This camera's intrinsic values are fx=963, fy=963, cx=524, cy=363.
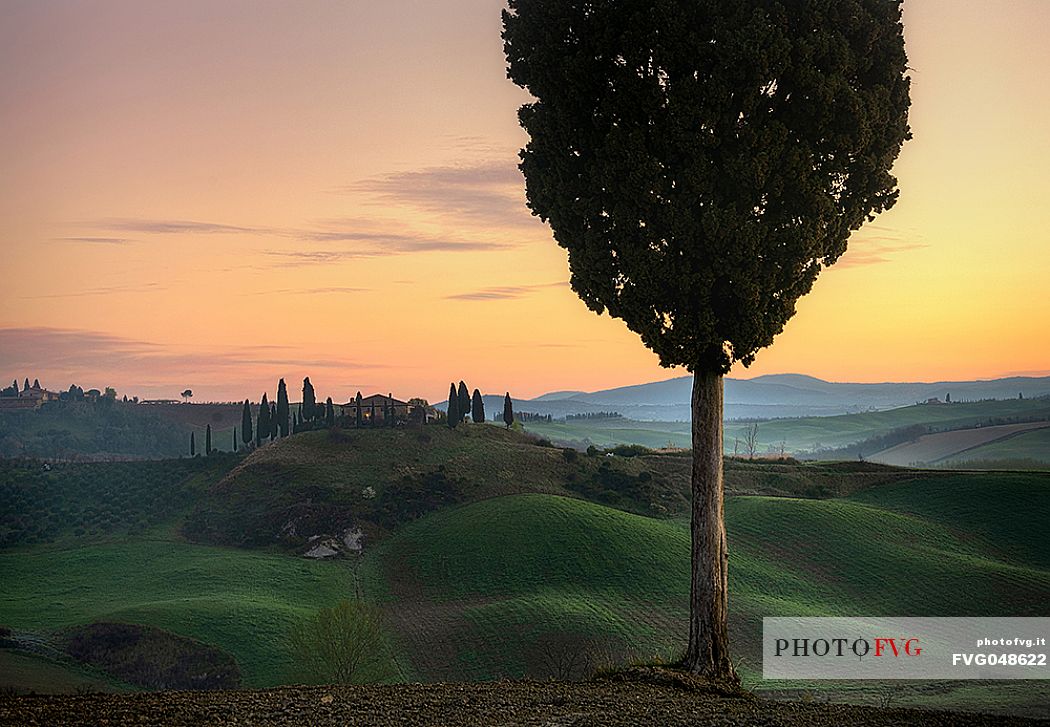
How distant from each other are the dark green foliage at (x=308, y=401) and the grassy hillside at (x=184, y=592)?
87.6 feet

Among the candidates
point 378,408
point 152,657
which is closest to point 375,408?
point 378,408

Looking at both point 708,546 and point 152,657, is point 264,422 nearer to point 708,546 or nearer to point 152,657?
point 152,657

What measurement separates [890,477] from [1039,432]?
63842 mm

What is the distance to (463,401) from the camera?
306 ft

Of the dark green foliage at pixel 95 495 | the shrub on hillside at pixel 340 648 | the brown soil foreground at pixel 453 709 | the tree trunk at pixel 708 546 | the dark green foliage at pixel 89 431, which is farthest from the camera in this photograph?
the dark green foliage at pixel 89 431

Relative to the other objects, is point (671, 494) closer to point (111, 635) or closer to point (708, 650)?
point (111, 635)

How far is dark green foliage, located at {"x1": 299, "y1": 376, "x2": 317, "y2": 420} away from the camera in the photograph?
Answer: 92.2 metres

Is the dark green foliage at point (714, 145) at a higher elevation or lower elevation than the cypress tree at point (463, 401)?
higher

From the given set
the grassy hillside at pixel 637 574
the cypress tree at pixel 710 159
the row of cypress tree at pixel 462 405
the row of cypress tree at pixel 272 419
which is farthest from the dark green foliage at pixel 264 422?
the cypress tree at pixel 710 159

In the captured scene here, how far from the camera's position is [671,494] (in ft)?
252

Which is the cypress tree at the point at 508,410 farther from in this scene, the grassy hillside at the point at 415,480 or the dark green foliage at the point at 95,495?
the dark green foliage at the point at 95,495

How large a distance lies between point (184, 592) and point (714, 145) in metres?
46.7

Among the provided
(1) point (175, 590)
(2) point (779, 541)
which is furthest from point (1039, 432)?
(1) point (175, 590)

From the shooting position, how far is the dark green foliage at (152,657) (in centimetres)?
4094
